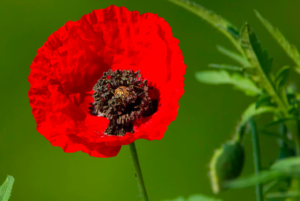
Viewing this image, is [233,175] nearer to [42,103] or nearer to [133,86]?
[133,86]

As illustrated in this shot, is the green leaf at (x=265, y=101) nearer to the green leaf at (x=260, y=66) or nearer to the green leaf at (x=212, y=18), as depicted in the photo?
the green leaf at (x=260, y=66)

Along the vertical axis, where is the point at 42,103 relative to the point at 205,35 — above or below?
below

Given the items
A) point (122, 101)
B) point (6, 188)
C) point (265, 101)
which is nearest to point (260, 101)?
point (265, 101)

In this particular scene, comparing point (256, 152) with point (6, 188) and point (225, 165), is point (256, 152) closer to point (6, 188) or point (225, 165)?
point (225, 165)

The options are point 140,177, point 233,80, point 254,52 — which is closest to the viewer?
point 140,177

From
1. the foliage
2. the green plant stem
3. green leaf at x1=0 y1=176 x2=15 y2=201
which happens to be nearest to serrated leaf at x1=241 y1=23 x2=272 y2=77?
the foliage

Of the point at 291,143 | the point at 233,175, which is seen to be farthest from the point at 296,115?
the point at 233,175
